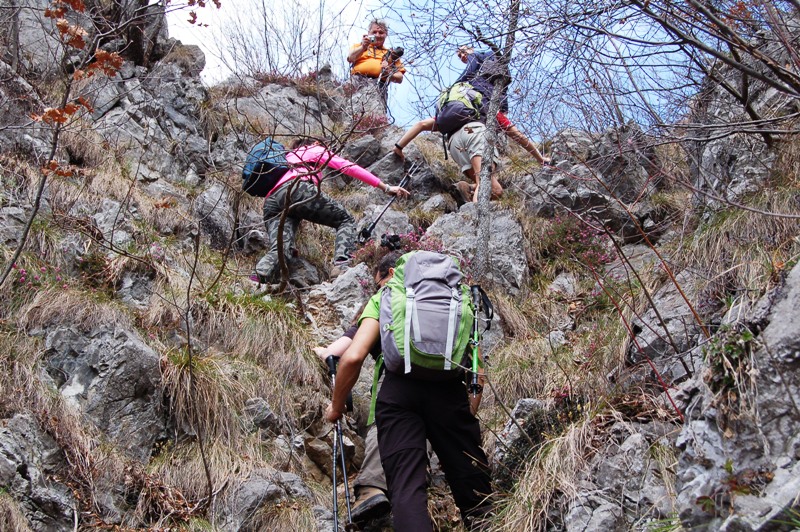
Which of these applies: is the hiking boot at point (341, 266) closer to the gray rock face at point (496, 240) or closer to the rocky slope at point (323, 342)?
the rocky slope at point (323, 342)

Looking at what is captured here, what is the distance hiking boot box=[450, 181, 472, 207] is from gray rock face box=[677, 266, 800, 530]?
6.81 meters

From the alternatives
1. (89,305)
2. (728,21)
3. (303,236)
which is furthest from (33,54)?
(728,21)

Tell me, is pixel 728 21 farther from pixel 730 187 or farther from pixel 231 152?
pixel 231 152

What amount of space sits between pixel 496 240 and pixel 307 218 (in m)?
2.30

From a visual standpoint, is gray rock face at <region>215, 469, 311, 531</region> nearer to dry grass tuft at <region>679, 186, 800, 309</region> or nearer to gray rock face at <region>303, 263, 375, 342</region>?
gray rock face at <region>303, 263, 375, 342</region>

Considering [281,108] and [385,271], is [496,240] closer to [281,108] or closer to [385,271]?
[385,271]

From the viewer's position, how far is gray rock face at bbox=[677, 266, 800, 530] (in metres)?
2.61

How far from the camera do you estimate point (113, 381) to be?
5344mm

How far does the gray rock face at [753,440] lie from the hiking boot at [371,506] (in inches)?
85.6

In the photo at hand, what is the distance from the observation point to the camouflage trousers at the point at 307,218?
7.63 m

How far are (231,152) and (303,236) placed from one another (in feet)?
8.51

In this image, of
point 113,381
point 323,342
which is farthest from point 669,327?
point 113,381

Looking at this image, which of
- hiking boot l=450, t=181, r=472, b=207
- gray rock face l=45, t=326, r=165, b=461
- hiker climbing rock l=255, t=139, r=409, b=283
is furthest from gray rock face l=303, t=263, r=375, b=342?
hiking boot l=450, t=181, r=472, b=207

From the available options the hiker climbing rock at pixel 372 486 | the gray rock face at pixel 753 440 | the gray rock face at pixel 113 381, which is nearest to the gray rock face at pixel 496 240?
the hiker climbing rock at pixel 372 486
